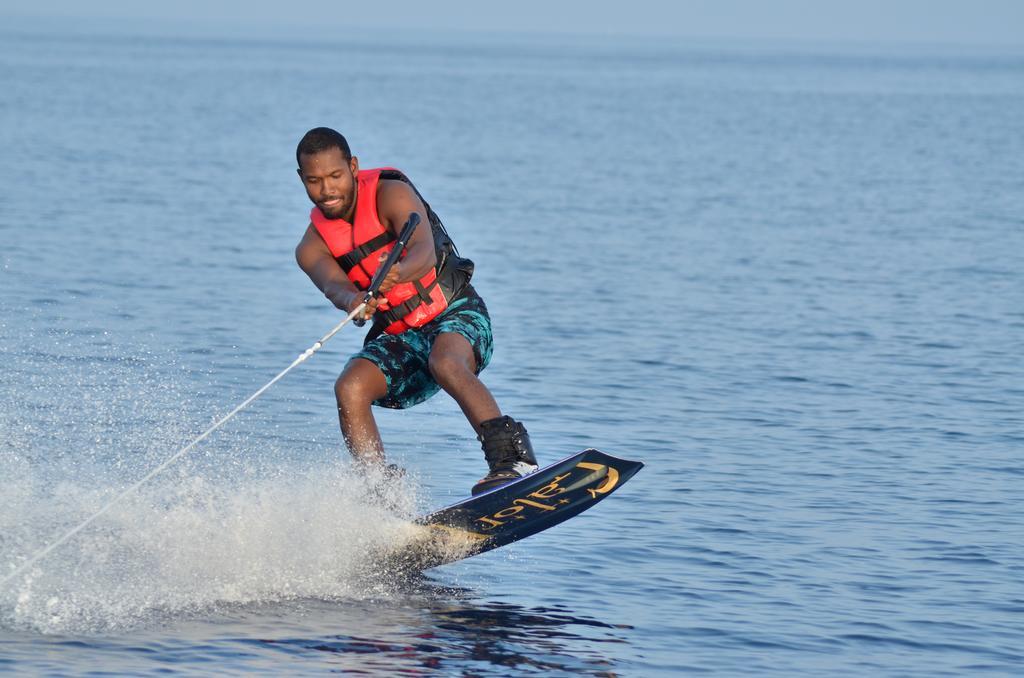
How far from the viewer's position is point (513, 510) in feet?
28.6

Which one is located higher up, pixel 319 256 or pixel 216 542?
pixel 319 256

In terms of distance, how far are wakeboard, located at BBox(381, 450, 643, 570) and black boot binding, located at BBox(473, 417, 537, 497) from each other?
7 cm

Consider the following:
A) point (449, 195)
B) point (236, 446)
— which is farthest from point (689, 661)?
point (449, 195)

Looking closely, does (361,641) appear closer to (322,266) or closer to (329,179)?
(322,266)

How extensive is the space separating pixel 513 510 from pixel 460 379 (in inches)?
28.9

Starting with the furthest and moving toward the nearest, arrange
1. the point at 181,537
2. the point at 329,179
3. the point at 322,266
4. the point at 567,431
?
the point at 567,431
the point at 181,537
the point at 322,266
the point at 329,179

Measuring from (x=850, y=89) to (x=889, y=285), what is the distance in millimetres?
67980

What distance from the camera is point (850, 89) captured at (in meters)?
87.4

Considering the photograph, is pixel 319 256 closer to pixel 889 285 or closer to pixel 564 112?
pixel 889 285

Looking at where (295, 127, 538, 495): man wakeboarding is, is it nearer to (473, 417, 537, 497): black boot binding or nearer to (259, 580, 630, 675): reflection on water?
(473, 417, 537, 497): black boot binding

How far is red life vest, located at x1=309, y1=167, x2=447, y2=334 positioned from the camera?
8.62 metres

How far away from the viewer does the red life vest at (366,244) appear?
28.3 feet

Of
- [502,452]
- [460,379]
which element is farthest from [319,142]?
[502,452]

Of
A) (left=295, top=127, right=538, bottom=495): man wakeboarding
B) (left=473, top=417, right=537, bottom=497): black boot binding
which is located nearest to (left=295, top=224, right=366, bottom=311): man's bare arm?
(left=295, top=127, right=538, bottom=495): man wakeboarding
